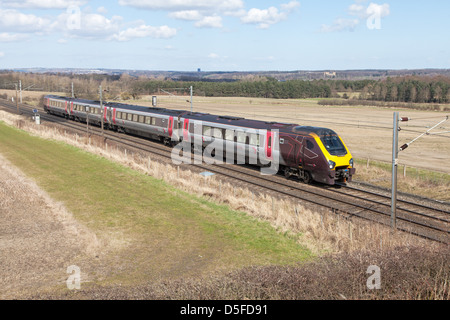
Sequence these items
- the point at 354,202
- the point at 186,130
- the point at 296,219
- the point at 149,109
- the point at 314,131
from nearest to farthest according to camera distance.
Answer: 1. the point at 296,219
2. the point at 354,202
3. the point at 314,131
4. the point at 186,130
5. the point at 149,109

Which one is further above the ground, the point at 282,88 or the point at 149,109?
the point at 282,88

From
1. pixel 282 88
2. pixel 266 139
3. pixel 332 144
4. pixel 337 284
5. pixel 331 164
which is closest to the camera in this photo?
pixel 337 284

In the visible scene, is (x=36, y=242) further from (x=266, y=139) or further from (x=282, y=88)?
(x=282, y=88)

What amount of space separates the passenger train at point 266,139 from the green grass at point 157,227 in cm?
589

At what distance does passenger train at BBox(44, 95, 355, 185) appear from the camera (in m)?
23.5

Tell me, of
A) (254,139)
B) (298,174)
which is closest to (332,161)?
(298,174)

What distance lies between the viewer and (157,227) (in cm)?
1839

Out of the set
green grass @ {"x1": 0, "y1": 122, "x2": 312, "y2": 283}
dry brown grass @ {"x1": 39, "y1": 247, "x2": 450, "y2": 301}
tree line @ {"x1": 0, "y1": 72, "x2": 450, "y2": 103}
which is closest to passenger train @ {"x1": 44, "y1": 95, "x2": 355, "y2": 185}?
green grass @ {"x1": 0, "y1": 122, "x2": 312, "y2": 283}

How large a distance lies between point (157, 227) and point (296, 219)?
5932mm

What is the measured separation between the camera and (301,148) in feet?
79.3

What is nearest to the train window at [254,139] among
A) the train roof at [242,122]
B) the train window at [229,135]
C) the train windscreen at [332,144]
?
the train roof at [242,122]

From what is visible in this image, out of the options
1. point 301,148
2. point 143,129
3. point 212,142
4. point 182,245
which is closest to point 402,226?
point 301,148
